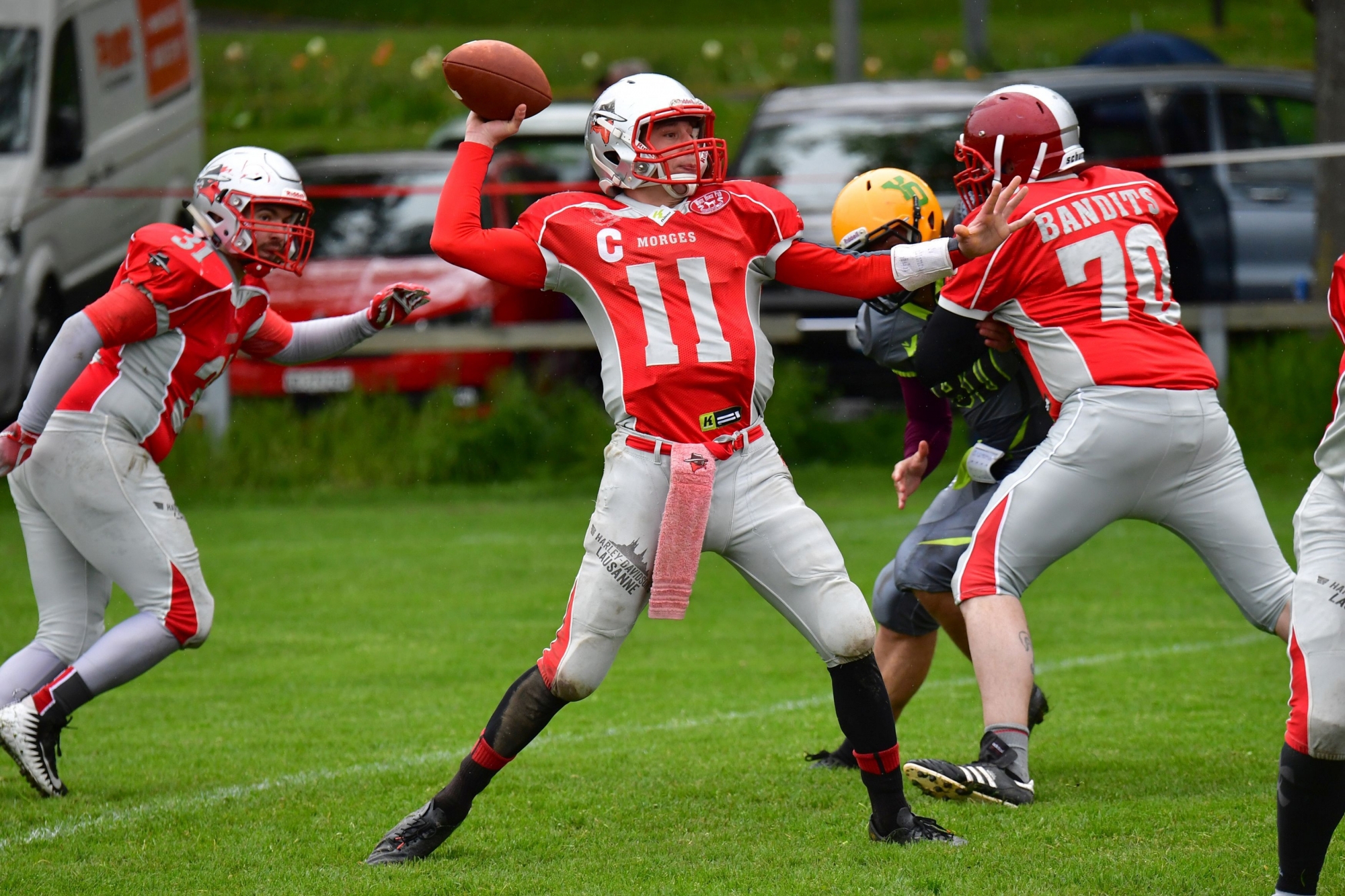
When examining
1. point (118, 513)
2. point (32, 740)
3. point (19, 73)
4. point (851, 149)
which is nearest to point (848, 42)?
point (851, 149)

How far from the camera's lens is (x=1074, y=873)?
420cm

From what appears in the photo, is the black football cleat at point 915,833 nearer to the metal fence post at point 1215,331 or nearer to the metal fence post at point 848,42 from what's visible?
the metal fence post at point 1215,331

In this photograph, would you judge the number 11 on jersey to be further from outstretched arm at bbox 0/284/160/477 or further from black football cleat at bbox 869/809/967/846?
outstretched arm at bbox 0/284/160/477

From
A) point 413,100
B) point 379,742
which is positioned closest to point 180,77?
point 379,742

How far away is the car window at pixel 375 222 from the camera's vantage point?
42.1ft

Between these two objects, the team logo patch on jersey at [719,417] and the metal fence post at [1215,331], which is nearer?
the team logo patch on jersey at [719,417]

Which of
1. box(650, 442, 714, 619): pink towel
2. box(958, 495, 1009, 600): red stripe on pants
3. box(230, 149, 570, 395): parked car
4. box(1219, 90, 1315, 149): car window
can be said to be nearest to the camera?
box(650, 442, 714, 619): pink towel

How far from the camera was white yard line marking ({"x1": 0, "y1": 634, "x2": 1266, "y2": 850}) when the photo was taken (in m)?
4.96

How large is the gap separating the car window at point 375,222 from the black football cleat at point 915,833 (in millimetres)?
8836

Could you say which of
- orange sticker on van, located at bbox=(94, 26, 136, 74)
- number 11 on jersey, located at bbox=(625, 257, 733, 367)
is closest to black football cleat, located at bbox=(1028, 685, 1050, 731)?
number 11 on jersey, located at bbox=(625, 257, 733, 367)

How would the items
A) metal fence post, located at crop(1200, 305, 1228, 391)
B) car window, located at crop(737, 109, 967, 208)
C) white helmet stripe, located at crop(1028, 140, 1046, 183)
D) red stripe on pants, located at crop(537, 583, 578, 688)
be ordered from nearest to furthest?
red stripe on pants, located at crop(537, 583, 578, 688) → white helmet stripe, located at crop(1028, 140, 1046, 183) → metal fence post, located at crop(1200, 305, 1228, 391) → car window, located at crop(737, 109, 967, 208)

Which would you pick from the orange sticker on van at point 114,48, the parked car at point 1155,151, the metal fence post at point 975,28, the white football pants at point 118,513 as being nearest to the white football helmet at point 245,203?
the white football pants at point 118,513

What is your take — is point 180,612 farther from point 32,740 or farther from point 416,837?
point 416,837

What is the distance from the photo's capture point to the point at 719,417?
4406 millimetres
